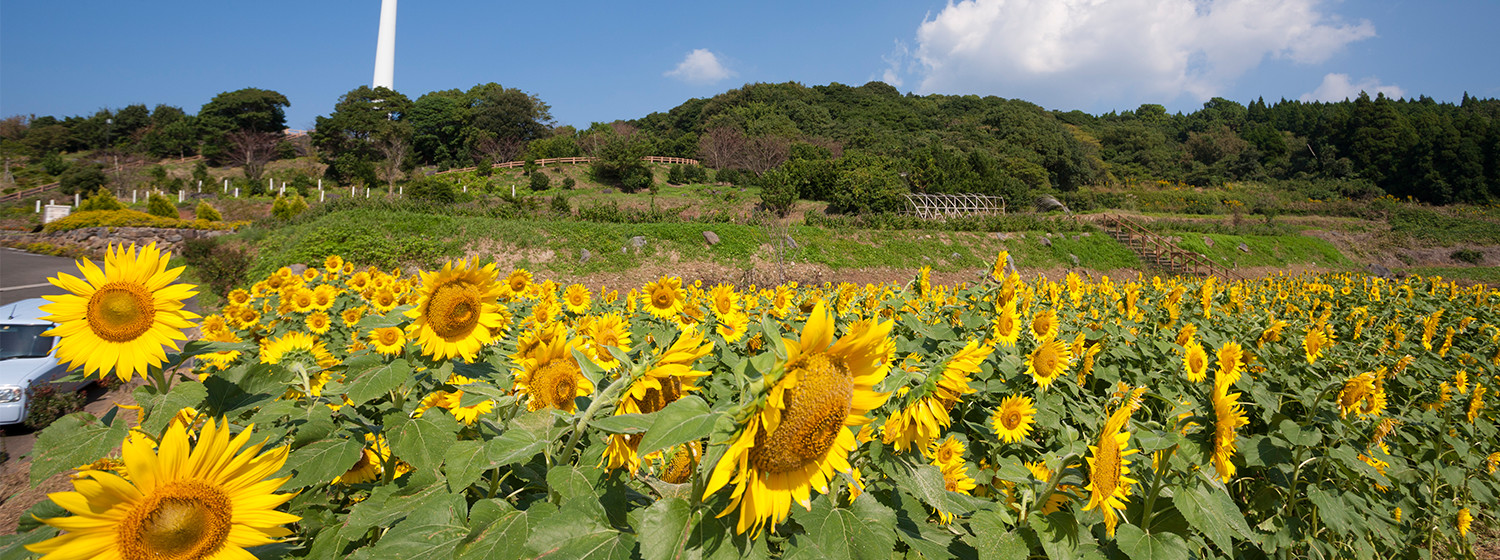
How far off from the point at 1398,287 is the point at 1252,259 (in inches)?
840

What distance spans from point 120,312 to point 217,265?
50.1 ft

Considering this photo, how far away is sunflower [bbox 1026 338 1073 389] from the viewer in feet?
7.84

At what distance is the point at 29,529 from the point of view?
3.96ft

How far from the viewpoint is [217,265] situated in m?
12.8

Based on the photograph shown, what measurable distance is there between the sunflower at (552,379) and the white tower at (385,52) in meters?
66.6

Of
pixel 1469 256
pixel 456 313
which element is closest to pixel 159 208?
pixel 456 313

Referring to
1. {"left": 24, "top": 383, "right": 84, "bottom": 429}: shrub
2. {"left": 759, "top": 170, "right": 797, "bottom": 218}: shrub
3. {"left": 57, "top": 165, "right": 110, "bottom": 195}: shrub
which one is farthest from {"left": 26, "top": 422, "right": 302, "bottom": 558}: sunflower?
{"left": 57, "top": 165, "right": 110, "bottom": 195}: shrub

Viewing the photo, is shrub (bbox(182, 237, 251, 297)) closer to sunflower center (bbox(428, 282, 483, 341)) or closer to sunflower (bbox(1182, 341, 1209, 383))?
sunflower center (bbox(428, 282, 483, 341))

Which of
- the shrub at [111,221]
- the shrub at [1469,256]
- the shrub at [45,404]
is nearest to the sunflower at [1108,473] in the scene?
the shrub at [45,404]

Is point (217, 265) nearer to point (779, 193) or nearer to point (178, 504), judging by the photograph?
point (178, 504)

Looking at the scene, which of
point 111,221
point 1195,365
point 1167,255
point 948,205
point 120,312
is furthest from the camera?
point 948,205

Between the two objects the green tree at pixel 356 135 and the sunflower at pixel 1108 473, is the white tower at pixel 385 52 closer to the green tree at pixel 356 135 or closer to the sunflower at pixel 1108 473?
the green tree at pixel 356 135

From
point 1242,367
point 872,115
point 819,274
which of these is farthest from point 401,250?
point 872,115

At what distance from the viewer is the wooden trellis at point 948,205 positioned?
26.9 metres
